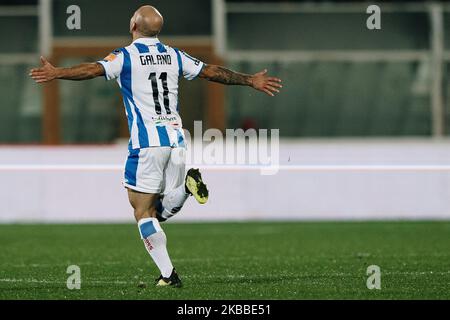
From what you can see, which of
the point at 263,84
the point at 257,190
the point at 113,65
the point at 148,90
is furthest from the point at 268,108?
the point at 113,65

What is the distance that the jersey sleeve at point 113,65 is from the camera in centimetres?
923

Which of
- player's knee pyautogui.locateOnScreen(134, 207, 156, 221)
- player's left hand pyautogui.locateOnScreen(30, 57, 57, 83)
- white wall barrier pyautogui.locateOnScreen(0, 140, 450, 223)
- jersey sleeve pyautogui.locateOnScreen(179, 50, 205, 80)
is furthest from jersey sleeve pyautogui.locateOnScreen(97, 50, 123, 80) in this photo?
white wall barrier pyautogui.locateOnScreen(0, 140, 450, 223)

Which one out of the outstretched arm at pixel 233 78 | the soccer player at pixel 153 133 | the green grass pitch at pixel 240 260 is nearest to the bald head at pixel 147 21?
the soccer player at pixel 153 133

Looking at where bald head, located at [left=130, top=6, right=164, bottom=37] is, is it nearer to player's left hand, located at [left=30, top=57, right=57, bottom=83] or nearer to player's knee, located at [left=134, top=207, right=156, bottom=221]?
player's left hand, located at [left=30, top=57, right=57, bottom=83]

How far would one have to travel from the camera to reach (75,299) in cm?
868

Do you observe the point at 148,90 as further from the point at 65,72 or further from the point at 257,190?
the point at 257,190

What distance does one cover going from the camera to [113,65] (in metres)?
9.27

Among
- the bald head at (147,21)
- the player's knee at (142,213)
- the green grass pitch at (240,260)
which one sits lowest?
the green grass pitch at (240,260)

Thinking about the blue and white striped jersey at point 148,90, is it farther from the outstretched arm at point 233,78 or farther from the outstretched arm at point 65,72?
the outstretched arm at point 233,78

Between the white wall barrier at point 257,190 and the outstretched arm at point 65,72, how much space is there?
10.0m

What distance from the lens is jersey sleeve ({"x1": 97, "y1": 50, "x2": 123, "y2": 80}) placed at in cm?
923

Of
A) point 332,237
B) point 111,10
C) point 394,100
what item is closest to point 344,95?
point 394,100

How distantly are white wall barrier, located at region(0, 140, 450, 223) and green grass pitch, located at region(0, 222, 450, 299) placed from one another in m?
0.72

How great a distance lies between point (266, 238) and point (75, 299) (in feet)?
23.7
